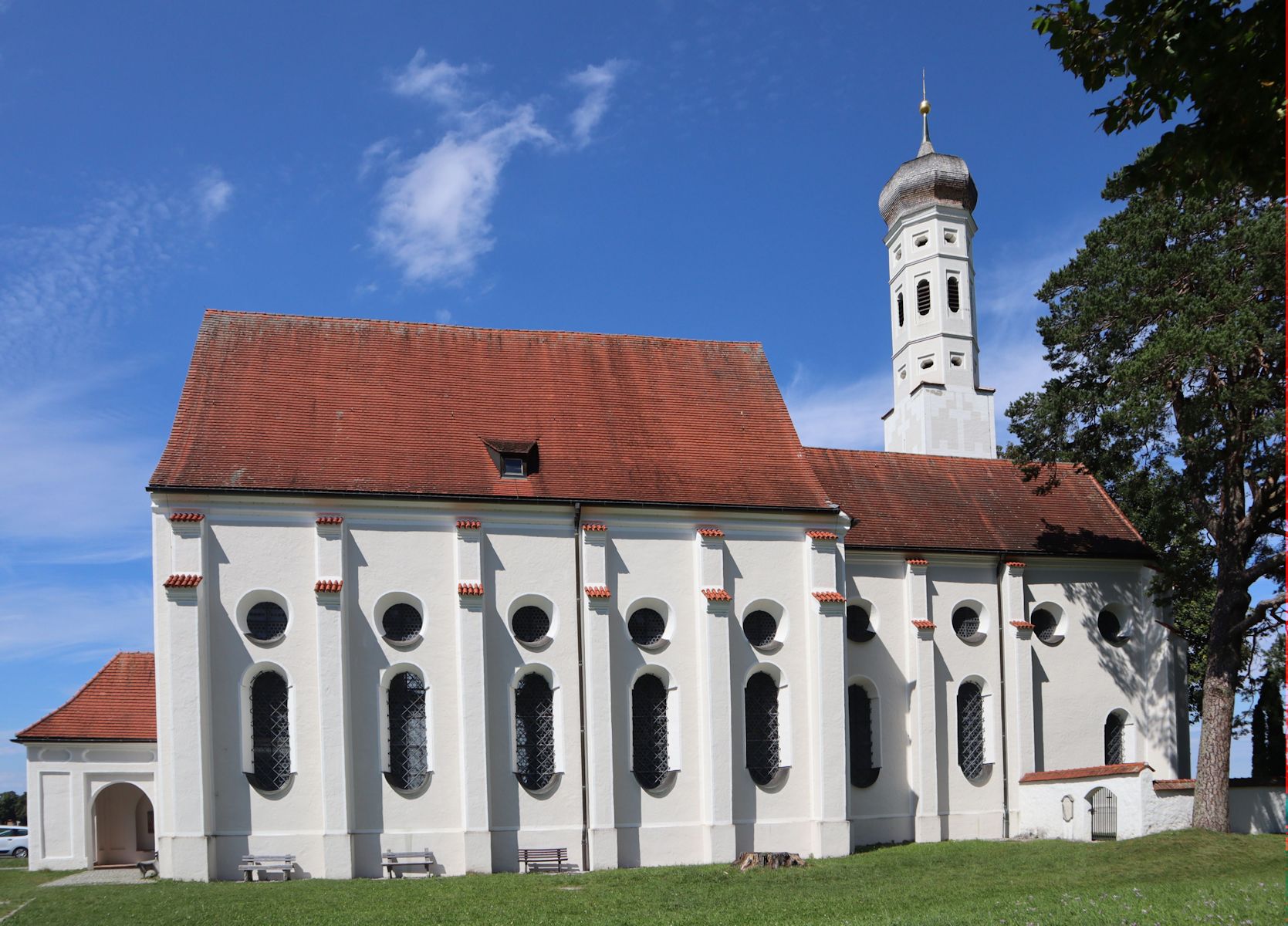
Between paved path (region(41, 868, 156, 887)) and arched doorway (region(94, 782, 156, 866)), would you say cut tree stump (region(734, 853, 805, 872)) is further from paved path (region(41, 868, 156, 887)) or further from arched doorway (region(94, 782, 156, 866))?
arched doorway (region(94, 782, 156, 866))

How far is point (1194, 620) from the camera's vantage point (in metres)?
39.7

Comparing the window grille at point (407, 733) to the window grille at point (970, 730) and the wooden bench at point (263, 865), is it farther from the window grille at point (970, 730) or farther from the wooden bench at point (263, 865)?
the window grille at point (970, 730)

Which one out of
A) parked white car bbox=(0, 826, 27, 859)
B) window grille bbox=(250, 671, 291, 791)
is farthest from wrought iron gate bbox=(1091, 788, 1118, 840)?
parked white car bbox=(0, 826, 27, 859)

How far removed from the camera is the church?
24906mm

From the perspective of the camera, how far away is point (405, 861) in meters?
24.7

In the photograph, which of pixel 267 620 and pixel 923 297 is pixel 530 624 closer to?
pixel 267 620

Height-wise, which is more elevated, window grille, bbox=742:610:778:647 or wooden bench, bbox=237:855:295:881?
window grille, bbox=742:610:778:647

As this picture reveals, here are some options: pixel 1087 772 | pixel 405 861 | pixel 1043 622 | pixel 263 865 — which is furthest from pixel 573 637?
pixel 1043 622

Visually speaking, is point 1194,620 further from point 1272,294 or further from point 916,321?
point 1272,294

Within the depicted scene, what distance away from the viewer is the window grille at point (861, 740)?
28922mm

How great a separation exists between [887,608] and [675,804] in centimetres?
755

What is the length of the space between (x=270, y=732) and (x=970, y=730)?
17030mm

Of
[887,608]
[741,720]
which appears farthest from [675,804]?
[887,608]

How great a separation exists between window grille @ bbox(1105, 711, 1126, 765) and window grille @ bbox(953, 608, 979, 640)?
172 inches
